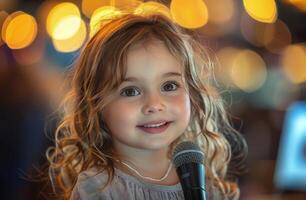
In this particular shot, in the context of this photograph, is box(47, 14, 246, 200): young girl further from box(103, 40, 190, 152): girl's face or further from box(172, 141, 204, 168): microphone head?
box(172, 141, 204, 168): microphone head

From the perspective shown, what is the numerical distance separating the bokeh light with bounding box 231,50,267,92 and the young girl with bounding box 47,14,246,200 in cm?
316

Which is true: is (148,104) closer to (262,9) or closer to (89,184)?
(89,184)

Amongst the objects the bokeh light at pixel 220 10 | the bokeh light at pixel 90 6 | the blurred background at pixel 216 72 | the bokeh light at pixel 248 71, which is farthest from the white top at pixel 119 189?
the bokeh light at pixel 248 71

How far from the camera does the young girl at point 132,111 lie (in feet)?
4.20

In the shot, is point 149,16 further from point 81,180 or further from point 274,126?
point 274,126

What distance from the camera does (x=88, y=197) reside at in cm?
125

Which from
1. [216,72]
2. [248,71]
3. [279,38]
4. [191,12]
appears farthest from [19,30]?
[279,38]

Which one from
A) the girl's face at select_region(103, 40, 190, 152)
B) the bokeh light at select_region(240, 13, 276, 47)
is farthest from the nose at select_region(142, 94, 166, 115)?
the bokeh light at select_region(240, 13, 276, 47)

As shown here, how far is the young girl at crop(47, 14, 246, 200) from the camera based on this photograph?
1281 millimetres

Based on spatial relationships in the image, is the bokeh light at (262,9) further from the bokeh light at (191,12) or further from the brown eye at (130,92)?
the brown eye at (130,92)

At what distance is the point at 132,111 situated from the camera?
1270mm

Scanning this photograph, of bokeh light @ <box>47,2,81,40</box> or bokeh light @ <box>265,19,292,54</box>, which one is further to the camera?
bokeh light @ <box>265,19,292,54</box>

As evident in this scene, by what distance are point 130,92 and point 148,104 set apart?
1.9 inches

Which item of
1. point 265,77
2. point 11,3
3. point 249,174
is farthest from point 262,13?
point 11,3
